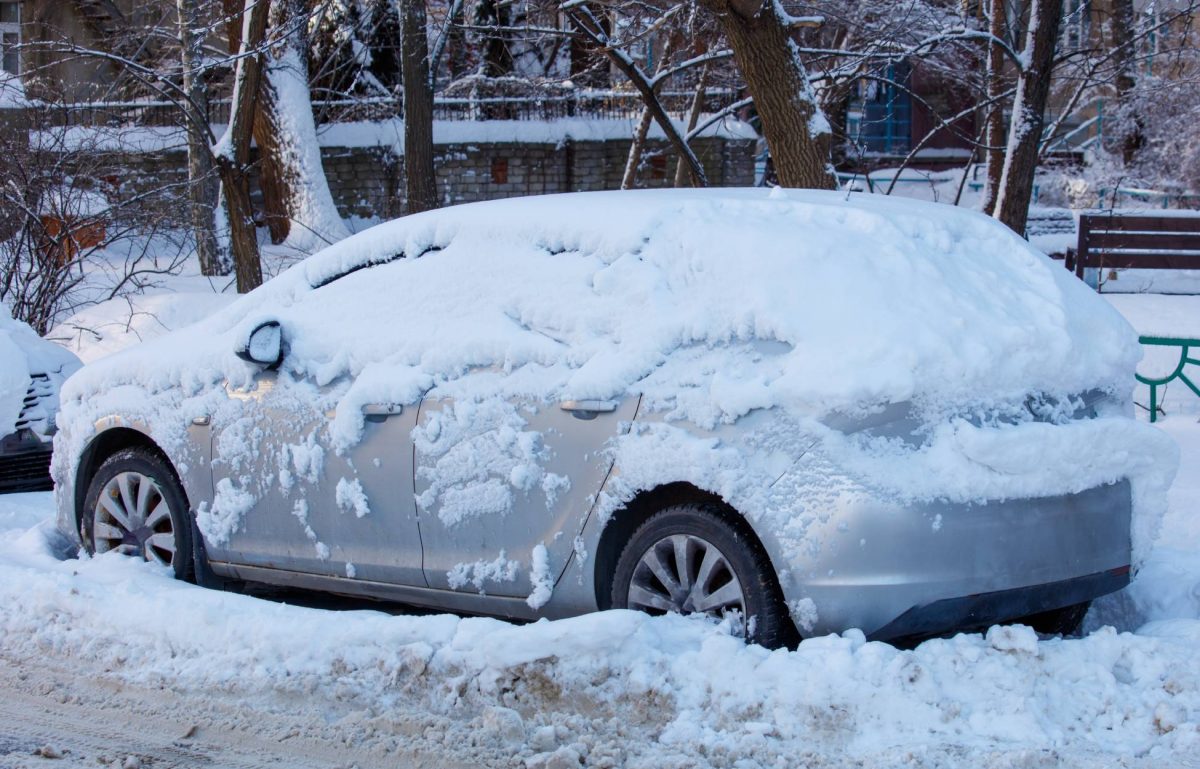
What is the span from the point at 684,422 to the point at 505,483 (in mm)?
764

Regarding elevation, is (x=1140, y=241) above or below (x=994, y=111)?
below

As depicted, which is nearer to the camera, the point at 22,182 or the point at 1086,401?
the point at 1086,401

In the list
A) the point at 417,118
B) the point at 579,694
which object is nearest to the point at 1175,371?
the point at 579,694

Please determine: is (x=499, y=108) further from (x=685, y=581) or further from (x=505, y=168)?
(x=685, y=581)

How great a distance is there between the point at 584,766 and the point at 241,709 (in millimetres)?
1314

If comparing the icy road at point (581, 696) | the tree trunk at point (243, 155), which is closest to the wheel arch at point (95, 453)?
the icy road at point (581, 696)

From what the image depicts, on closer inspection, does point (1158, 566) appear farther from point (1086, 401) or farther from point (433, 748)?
point (433, 748)

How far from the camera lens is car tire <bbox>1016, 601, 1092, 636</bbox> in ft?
16.1

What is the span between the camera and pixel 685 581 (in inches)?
175

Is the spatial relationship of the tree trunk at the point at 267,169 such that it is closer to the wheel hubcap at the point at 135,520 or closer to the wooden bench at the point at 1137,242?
the wooden bench at the point at 1137,242

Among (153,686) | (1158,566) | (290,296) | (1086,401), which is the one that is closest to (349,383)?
(290,296)

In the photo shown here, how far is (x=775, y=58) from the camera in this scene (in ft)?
32.7

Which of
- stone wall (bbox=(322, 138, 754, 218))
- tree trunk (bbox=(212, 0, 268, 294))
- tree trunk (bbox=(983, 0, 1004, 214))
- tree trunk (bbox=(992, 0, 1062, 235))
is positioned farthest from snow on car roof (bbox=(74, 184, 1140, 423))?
stone wall (bbox=(322, 138, 754, 218))

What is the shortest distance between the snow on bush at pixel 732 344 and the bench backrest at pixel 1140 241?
14113 mm
